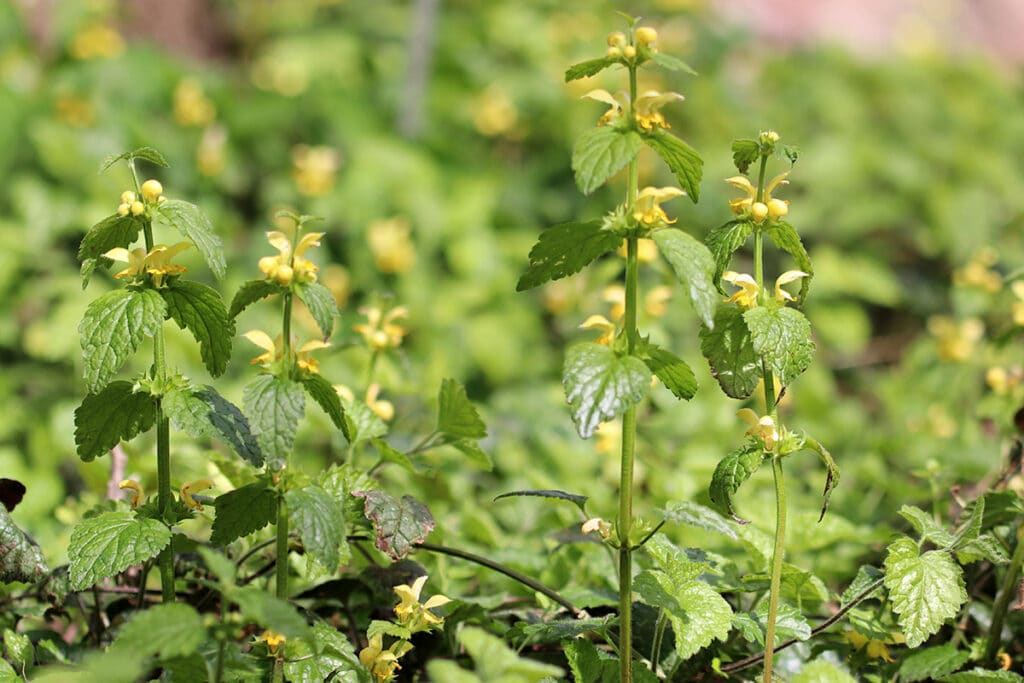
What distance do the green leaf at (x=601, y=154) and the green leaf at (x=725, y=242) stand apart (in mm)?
182

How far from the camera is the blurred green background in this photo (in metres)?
2.83

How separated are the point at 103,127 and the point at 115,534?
11.4ft

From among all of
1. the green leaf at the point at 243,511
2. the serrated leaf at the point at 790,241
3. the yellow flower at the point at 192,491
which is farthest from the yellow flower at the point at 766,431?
the yellow flower at the point at 192,491

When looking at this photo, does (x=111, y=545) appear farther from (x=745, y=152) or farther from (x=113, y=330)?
(x=745, y=152)

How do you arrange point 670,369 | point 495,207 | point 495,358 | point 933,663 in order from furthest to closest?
point 495,207 → point 495,358 → point 933,663 → point 670,369

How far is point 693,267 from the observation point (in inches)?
49.0

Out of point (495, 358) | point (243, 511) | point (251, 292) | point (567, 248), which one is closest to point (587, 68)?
point (567, 248)

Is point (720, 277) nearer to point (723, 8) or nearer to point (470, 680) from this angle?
point (470, 680)

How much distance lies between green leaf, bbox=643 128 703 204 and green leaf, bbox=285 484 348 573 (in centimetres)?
58

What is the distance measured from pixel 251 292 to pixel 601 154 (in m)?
0.45

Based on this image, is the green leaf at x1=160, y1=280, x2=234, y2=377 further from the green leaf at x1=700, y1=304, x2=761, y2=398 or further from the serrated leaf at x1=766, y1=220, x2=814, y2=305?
the serrated leaf at x1=766, y1=220, x2=814, y2=305

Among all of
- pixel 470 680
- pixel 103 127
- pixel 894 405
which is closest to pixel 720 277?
pixel 470 680

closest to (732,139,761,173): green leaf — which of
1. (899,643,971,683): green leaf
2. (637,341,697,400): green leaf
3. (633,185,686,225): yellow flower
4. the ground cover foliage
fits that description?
the ground cover foliage

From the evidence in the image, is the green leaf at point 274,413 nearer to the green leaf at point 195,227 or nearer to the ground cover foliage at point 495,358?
the ground cover foliage at point 495,358
